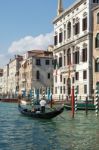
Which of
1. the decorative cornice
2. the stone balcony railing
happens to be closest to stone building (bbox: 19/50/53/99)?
the decorative cornice

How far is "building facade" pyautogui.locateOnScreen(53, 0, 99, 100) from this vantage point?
3712cm

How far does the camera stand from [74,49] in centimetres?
4072

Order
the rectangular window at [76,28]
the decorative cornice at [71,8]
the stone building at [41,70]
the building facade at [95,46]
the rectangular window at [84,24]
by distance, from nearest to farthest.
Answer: the building facade at [95,46] < the rectangular window at [84,24] < the decorative cornice at [71,8] < the rectangular window at [76,28] < the stone building at [41,70]

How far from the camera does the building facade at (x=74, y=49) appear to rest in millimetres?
37125

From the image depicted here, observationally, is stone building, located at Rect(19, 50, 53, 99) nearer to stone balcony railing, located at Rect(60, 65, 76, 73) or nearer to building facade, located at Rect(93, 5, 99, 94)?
stone balcony railing, located at Rect(60, 65, 76, 73)

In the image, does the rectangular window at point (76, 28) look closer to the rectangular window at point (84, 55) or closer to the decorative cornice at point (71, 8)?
the decorative cornice at point (71, 8)

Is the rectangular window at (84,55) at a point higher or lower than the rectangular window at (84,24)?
lower

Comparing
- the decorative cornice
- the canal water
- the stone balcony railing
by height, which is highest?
the decorative cornice

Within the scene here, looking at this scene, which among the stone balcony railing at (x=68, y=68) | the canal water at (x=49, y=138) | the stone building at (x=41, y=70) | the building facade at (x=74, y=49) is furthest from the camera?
the stone building at (x=41, y=70)

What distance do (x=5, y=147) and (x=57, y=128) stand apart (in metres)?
5.72

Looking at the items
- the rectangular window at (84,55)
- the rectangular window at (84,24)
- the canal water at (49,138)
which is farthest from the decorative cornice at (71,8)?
the canal water at (49,138)

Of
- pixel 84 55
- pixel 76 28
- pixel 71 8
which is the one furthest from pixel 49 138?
pixel 71 8

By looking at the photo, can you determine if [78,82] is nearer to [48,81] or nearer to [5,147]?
[48,81]

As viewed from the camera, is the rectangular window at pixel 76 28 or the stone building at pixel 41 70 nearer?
the rectangular window at pixel 76 28
